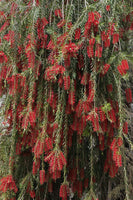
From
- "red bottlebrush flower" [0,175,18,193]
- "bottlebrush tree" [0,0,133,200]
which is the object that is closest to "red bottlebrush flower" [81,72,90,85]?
"bottlebrush tree" [0,0,133,200]

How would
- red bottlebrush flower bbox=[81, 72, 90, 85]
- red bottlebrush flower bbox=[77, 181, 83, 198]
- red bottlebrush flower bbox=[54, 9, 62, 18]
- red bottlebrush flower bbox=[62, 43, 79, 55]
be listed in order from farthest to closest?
red bottlebrush flower bbox=[77, 181, 83, 198] < red bottlebrush flower bbox=[54, 9, 62, 18] < red bottlebrush flower bbox=[81, 72, 90, 85] < red bottlebrush flower bbox=[62, 43, 79, 55]

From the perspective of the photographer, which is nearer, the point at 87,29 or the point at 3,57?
the point at 87,29

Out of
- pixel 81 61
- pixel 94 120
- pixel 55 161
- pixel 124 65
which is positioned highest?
pixel 81 61

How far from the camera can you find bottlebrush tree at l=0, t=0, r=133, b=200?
3.13 ft

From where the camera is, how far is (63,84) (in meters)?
1.09

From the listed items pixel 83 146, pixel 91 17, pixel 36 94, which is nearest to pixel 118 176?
pixel 83 146

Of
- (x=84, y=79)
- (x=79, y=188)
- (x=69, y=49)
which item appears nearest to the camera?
(x=69, y=49)

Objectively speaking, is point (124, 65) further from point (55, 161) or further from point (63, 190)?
point (63, 190)

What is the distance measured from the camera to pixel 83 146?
1.37 m

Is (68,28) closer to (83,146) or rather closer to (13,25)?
(13,25)

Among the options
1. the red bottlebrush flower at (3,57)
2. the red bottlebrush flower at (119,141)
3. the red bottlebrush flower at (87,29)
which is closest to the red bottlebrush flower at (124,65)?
the red bottlebrush flower at (87,29)

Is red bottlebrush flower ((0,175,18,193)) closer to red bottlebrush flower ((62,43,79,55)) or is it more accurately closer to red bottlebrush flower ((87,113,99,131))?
red bottlebrush flower ((87,113,99,131))

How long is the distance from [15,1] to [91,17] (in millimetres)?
626

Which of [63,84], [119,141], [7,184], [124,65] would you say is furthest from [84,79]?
[7,184]
